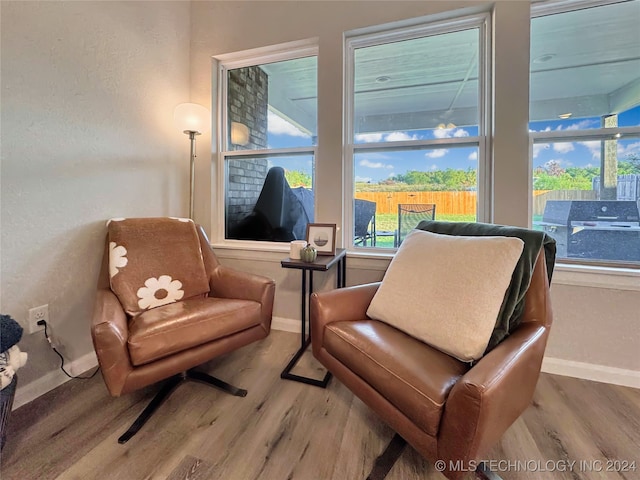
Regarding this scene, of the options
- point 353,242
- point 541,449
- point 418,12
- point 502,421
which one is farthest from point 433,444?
point 418,12

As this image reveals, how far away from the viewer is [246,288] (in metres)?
1.74

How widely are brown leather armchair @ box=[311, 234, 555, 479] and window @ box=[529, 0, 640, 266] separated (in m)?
0.91

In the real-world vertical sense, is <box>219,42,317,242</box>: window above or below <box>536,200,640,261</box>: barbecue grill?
above

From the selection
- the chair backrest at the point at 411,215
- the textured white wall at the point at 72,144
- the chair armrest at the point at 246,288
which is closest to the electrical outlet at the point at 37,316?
the textured white wall at the point at 72,144

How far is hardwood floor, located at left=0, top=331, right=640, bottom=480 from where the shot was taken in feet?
3.63

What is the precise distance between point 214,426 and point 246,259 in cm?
128

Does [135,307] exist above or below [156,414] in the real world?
above

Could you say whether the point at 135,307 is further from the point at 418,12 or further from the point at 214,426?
the point at 418,12

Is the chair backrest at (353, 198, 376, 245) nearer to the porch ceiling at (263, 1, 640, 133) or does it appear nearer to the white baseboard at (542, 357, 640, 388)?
the porch ceiling at (263, 1, 640, 133)

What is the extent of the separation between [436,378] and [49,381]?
1911mm

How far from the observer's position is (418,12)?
197 centimetres

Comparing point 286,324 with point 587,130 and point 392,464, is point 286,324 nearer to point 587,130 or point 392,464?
point 392,464

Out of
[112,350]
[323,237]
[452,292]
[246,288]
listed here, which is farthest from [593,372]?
[112,350]

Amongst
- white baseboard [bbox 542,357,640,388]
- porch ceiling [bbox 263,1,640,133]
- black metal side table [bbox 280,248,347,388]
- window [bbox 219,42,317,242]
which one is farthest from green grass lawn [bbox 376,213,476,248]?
white baseboard [bbox 542,357,640,388]
